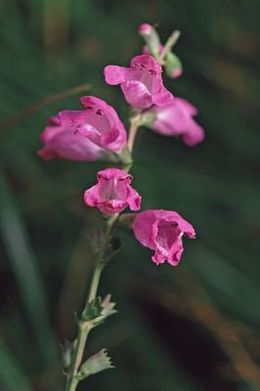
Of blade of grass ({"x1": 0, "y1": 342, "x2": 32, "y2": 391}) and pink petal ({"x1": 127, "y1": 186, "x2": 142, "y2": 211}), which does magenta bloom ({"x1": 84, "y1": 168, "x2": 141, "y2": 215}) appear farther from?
blade of grass ({"x1": 0, "y1": 342, "x2": 32, "y2": 391})

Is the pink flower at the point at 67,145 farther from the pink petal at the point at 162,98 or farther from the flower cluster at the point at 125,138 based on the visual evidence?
the pink petal at the point at 162,98

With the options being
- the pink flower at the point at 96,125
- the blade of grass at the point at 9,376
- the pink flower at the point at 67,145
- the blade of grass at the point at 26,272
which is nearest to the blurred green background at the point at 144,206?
the blade of grass at the point at 26,272

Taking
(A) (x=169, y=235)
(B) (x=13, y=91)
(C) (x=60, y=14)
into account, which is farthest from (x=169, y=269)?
(A) (x=169, y=235)

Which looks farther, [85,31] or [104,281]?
[85,31]

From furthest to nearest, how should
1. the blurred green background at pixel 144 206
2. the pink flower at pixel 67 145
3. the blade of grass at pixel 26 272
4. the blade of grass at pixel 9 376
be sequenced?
the blurred green background at pixel 144 206 < the blade of grass at pixel 26 272 < the blade of grass at pixel 9 376 < the pink flower at pixel 67 145

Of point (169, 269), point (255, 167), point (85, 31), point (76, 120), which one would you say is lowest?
point (169, 269)

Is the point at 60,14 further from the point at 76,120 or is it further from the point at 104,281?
the point at 76,120

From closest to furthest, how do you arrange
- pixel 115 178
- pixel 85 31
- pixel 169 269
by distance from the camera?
pixel 115 178
pixel 169 269
pixel 85 31
